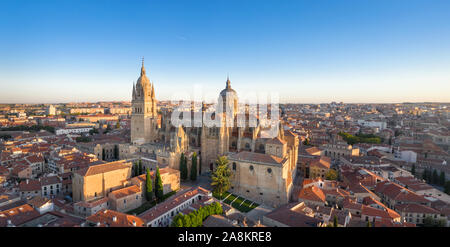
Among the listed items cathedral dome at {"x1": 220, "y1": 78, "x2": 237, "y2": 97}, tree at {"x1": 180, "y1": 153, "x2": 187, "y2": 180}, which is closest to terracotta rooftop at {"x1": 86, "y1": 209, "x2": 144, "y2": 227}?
tree at {"x1": 180, "y1": 153, "x2": 187, "y2": 180}

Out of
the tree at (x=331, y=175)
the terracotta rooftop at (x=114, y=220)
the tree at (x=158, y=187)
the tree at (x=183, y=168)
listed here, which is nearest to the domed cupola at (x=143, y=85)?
the tree at (x=183, y=168)

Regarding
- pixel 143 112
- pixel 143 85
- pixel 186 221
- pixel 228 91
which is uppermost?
pixel 143 85

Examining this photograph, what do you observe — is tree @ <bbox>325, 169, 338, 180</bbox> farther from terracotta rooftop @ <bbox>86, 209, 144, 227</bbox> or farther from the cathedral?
terracotta rooftop @ <bbox>86, 209, 144, 227</bbox>

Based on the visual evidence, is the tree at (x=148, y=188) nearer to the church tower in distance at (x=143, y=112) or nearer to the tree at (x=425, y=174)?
the church tower in distance at (x=143, y=112)

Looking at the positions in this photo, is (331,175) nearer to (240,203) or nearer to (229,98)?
(240,203)

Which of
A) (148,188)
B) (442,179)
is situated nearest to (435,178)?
(442,179)

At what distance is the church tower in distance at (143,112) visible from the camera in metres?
38.3

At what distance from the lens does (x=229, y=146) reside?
32.7 meters

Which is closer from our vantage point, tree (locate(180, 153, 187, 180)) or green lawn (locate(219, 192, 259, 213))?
green lawn (locate(219, 192, 259, 213))

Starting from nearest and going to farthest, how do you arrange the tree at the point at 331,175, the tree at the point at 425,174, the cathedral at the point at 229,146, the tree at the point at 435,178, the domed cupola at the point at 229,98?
the cathedral at the point at 229,146 → the tree at the point at 331,175 → the tree at the point at 435,178 → the tree at the point at 425,174 → the domed cupola at the point at 229,98

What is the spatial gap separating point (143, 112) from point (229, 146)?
15790 mm

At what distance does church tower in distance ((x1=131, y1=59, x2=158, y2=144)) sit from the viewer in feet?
126
